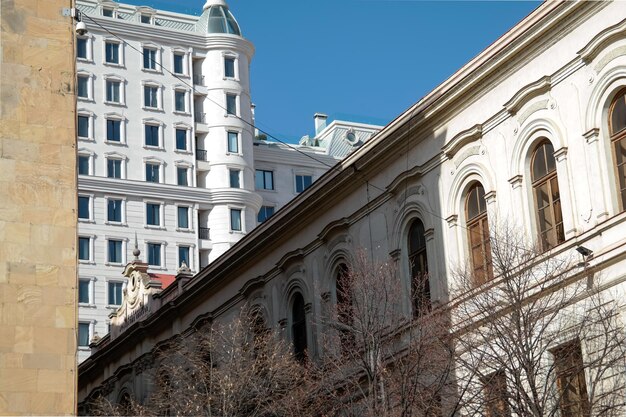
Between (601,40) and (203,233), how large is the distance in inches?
2231

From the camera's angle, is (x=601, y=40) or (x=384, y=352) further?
(x=384, y=352)

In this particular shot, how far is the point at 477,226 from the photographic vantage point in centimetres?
3181

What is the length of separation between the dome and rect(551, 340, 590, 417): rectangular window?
2474 inches

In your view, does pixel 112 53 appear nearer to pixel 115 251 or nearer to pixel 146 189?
pixel 146 189

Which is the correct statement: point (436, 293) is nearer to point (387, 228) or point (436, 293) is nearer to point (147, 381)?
point (387, 228)

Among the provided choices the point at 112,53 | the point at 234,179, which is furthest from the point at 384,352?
the point at 112,53

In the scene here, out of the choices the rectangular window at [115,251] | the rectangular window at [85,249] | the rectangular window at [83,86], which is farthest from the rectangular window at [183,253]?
the rectangular window at [83,86]

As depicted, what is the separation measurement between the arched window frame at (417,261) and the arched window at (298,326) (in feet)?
21.4

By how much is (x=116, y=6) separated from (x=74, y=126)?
201 ft

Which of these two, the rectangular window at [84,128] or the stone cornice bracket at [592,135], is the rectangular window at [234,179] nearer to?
the rectangular window at [84,128]

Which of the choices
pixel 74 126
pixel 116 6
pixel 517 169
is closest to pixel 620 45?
pixel 517 169

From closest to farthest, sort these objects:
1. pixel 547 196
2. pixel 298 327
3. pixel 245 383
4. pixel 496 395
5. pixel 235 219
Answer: pixel 496 395 → pixel 547 196 → pixel 245 383 → pixel 298 327 → pixel 235 219

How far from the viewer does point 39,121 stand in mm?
25516

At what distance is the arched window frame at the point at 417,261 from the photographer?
106 feet
